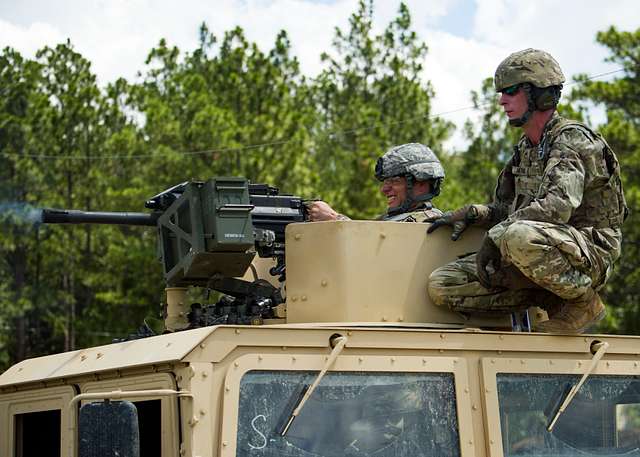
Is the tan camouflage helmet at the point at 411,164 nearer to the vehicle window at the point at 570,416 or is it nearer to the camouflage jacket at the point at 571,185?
the camouflage jacket at the point at 571,185

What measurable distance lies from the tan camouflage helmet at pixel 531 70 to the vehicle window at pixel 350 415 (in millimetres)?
1426

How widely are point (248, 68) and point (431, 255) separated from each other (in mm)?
19452

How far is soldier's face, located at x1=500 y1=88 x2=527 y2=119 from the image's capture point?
565 centimetres

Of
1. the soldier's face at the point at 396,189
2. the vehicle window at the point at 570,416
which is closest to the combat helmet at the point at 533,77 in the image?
the soldier's face at the point at 396,189

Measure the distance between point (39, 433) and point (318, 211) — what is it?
68.3 inches

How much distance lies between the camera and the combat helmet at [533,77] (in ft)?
18.3

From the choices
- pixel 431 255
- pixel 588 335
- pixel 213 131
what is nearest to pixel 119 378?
pixel 431 255

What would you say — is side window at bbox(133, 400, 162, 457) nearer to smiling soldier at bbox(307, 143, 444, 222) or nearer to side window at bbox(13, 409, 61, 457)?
side window at bbox(13, 409, 61, 457)

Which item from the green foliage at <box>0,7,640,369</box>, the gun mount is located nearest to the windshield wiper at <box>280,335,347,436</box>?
the gun mount

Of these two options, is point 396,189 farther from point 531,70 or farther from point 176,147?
point 176,147

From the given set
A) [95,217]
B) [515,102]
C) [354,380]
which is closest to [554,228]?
[515,102]

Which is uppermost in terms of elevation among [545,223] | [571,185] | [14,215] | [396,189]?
[14,215]

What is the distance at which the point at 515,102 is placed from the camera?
5680 mm

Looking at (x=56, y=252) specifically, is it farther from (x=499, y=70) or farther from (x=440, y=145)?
(x=499, y=70)
